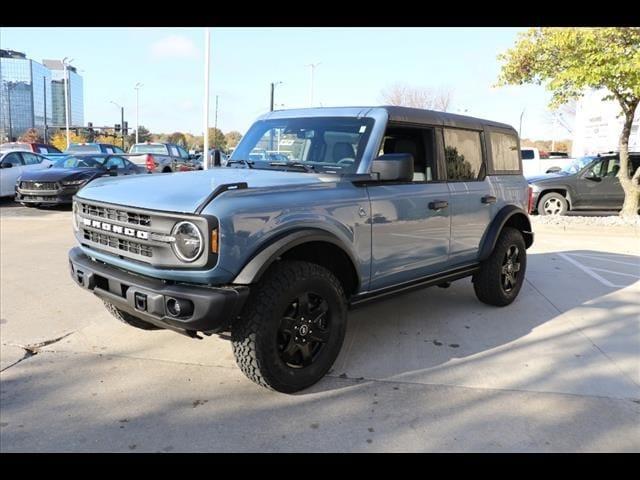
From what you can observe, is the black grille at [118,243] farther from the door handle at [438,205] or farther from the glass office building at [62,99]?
the glass office building at [62,99]

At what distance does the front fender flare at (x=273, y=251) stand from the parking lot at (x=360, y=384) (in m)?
0.84

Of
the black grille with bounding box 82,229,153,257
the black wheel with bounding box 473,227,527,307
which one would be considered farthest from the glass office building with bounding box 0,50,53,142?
the black wheel with bounding box 473,227,527,307

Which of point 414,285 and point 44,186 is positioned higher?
point 44,186

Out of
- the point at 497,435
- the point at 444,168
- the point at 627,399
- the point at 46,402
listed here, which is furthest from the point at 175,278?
the point at 627,399

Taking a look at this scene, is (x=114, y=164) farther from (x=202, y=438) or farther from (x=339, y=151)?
(x=202, y=438)

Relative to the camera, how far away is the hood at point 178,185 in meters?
2.99

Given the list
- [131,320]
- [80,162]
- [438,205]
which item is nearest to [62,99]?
[80,162]

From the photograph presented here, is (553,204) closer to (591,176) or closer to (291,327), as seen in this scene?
(591,176)

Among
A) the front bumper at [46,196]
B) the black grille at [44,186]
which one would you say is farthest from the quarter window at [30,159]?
the black grille at [44,186]

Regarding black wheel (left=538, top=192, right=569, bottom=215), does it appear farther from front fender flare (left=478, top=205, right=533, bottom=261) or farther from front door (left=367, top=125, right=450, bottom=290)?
front door (left=367, top=125, right=450, bottom=290)

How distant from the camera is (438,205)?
4.30 metres

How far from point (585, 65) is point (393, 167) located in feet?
27.4

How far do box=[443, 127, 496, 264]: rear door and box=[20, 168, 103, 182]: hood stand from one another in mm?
10074
